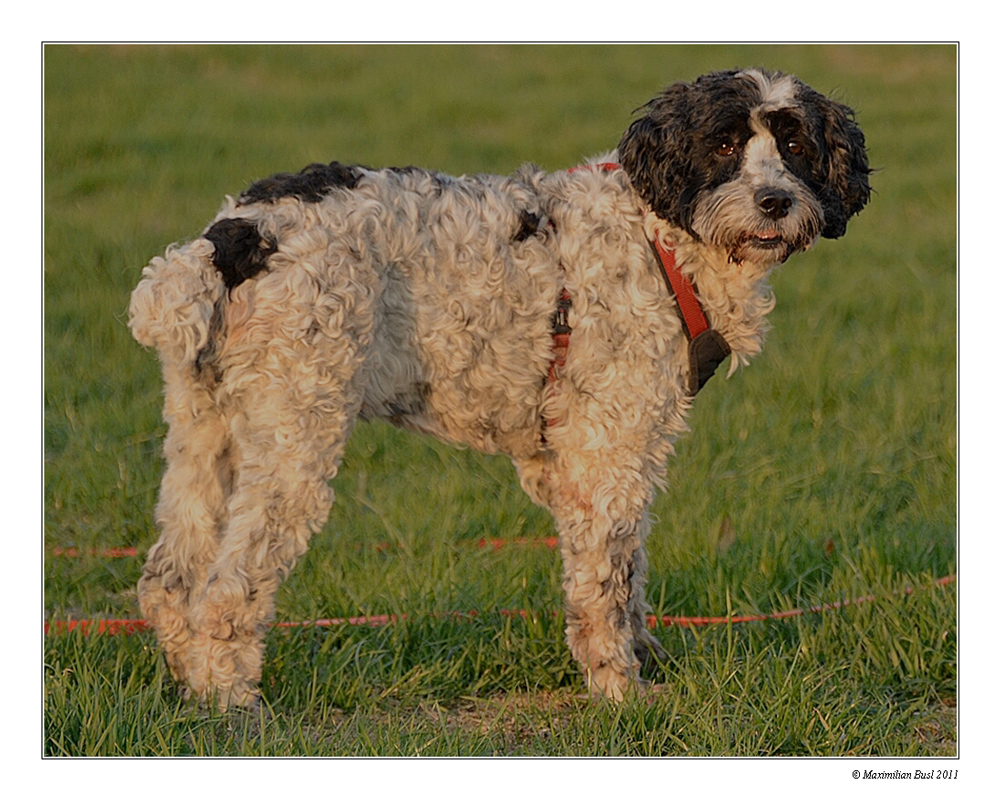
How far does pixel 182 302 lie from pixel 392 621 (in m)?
1.77

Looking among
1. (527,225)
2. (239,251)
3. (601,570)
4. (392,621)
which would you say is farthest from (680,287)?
(392,621)

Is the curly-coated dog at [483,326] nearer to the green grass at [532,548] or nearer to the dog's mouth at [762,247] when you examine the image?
the dog's mouth at [762,247]

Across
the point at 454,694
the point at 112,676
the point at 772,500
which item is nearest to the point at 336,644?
the point at 454,694

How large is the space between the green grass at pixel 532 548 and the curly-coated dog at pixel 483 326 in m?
0.35

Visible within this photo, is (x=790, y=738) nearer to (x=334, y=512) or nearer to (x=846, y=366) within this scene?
(x=334, y=512)

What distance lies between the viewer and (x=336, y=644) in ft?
18.1

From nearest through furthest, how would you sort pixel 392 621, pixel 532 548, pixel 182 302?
1. pixel 182 302
2. pixel 392 621
3. pixel 532 548

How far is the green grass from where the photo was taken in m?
4.79

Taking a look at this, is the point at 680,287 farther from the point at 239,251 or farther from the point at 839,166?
the point at 239,251

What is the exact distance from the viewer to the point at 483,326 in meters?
4.96

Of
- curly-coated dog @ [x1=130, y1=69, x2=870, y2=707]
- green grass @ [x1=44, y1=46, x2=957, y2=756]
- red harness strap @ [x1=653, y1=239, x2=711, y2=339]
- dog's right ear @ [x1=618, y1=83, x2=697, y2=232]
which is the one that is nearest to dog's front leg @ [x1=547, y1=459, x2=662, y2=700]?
curly-coated dog @ [x1=130, y1=69, x2=870, y2=707]

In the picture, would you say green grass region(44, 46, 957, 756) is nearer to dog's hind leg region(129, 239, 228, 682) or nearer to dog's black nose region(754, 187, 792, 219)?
dog's hind leg region(129, 239, 228, 682)

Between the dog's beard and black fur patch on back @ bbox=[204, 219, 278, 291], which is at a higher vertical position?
the dog's beard

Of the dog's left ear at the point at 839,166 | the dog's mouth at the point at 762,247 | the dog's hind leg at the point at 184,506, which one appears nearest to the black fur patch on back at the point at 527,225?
the dog's mouth at the point at 762,247
